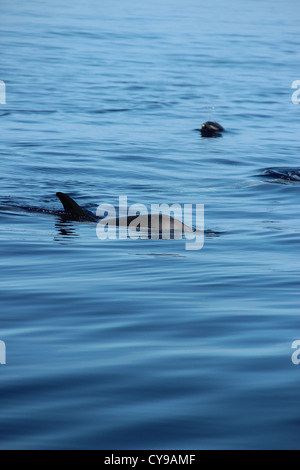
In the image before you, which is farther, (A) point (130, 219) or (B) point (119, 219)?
(B) point (119, 219)

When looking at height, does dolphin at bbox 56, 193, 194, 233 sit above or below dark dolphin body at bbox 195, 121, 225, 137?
below

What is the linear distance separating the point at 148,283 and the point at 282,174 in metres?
8.21

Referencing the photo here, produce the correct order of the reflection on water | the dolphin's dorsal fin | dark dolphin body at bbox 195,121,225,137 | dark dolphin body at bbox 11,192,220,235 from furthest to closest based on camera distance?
1. dark dolphin body at bbox 195,121,225,137
2. the dolphin's dorsal fin
3. dark dolphin body at bbox 11,192,220,235
4. the reflection on water

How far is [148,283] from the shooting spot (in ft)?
26.1

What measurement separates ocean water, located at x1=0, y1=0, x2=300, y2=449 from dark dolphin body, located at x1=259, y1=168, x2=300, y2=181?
0.94ft

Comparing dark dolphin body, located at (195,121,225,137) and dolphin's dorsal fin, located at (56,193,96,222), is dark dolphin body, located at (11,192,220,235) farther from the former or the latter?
dark dolphin body, located at (195,121,225,137)

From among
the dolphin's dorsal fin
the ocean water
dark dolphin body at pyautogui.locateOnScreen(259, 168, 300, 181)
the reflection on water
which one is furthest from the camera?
dark dolphin body at pyautogui.locateOnScreen(259, 168, 300, 181)

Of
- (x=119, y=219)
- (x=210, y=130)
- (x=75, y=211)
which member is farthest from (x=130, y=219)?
(x=210, y=130)

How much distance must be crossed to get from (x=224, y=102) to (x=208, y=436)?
23.6m

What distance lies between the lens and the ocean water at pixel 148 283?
15.4 ft

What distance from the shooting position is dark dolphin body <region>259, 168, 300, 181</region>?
15.3 metres

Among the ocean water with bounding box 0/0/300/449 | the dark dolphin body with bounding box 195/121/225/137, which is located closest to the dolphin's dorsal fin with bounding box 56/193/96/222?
the ocean water with bounding box 0/0/300/449

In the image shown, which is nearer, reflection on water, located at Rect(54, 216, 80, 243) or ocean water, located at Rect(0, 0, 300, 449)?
ocean water, located at Rect(0, 0, 300, 449)

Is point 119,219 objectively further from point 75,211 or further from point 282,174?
point 282,174
